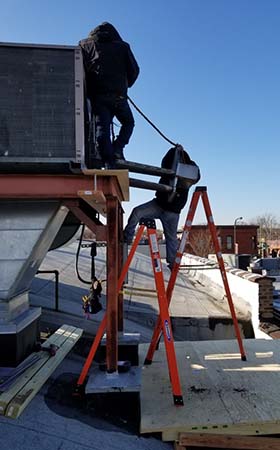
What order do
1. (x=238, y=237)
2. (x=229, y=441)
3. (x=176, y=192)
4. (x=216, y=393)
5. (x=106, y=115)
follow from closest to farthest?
1. (x=229, y=441)
2. (x=216, y=393)
3. (x=106, y=115)
4. (x=176, y=192)
5. (x=238, y=237)

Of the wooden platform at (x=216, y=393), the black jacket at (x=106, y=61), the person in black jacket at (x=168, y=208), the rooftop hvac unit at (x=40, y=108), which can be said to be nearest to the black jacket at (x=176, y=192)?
the person in black jacket at (x=168, y=208)

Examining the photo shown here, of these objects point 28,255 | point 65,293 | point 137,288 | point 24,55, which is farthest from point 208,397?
point 137,288

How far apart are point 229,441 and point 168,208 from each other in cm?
256

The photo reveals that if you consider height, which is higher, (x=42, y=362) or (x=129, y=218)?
(x=129, y=218)

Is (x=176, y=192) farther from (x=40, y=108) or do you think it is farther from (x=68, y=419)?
(x=68, y=419)

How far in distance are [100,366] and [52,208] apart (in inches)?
68.8

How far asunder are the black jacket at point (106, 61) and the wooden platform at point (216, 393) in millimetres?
2939

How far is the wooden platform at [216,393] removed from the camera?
113 inches

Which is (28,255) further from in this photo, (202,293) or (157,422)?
(202,293)

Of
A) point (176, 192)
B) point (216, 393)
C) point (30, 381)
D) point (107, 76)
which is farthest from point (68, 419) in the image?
point (107, 76)

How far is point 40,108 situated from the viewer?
9.85 ft

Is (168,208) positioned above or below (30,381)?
above

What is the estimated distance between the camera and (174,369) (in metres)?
3.19

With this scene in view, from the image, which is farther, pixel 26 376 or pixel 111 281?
pixel 111 281
